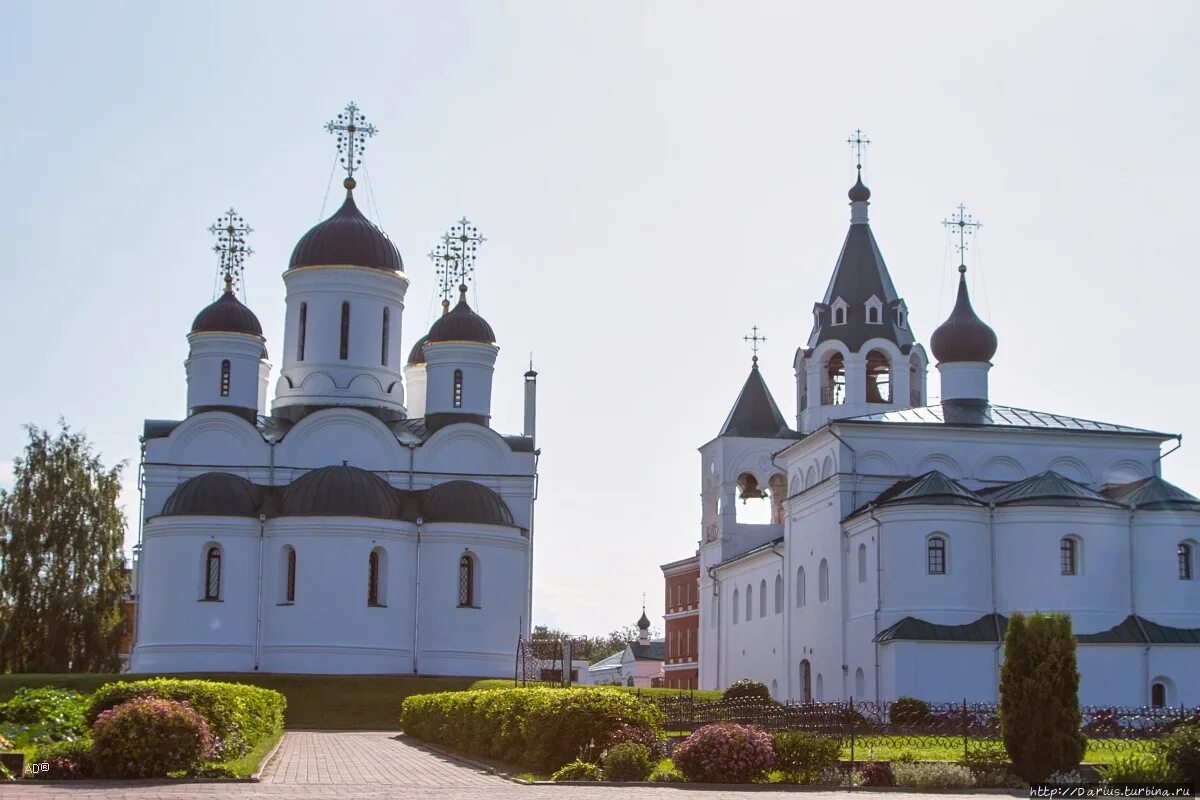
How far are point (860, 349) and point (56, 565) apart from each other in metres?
26.2

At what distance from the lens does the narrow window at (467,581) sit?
42500 millimetres

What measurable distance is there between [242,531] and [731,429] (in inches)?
730

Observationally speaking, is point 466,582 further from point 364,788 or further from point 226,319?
point 364,788

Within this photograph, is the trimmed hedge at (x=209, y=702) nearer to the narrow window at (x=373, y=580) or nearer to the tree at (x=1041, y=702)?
the tree at (x=1041, y=702)

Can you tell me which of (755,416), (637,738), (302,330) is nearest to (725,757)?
(637,738)

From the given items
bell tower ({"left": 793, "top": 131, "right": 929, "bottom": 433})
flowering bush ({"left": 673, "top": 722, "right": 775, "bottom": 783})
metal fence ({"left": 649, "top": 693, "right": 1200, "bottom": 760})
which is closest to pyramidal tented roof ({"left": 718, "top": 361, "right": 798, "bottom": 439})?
bell tower ({"left": 793, "top": 131, "right": 929, "bottom": 433})

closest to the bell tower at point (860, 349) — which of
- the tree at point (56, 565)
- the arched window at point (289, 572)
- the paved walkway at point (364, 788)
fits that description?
the arched window at point (289, 572)

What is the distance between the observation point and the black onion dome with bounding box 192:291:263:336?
45125mm

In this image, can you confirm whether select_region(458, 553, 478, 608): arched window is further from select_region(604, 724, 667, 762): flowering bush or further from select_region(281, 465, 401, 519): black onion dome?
select_region(604, 724, 667, 762): flowering bush

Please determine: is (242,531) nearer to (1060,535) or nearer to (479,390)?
(479,390)

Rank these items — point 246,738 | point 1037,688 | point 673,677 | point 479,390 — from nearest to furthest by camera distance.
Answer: point 1037,688
point 246,738
point 479,390
point 673,677

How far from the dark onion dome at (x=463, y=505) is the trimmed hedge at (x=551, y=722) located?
64.3 ft

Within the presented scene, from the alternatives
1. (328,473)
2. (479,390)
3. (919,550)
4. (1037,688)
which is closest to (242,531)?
(328,473)

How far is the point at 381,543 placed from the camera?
41250mm
